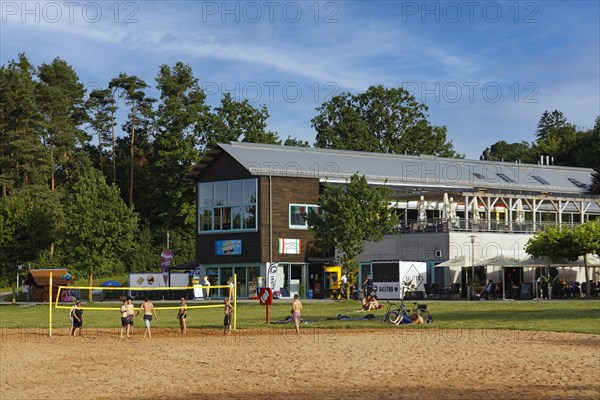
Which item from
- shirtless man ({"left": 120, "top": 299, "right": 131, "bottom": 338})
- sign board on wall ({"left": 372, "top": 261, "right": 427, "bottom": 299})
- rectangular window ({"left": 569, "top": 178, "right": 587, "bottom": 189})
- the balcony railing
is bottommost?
shirtless man ({"left": 120, "top": 299, "right": 131, "bottom": 338})

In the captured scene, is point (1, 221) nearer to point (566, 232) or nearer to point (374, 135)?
point (566, 232)

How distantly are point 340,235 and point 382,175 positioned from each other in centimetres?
1680

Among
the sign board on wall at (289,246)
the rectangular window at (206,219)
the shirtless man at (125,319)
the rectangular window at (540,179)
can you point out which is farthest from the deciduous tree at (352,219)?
the rectangular window at (540,179)

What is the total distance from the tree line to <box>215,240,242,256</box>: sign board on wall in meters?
6.53

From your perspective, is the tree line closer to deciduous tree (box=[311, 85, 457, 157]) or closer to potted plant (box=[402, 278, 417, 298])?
deciduous tree (box=[311, 85, 457, 157])

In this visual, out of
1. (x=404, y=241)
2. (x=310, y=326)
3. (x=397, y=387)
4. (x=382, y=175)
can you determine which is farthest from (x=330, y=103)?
(x=397, y=387)

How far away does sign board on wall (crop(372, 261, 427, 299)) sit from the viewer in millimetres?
56594

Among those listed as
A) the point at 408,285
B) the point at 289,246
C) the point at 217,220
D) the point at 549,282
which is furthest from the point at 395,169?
the point at 549,282

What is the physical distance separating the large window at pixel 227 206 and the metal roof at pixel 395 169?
1.62 meters

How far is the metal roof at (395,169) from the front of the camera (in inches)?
2736

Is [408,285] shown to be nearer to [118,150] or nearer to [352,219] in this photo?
[352,219]

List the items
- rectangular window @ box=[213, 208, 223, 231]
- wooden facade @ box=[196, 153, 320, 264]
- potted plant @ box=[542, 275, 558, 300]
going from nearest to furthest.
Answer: potted plant @ box=[542, 275, 558, 300]
wooden facade @ box=[196, 153, 320, 264]
rectangular window @ box=[213, 208, 223, 231]

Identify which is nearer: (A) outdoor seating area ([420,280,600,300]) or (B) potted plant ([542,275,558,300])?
(B) potted plant ([542,275,558,300])

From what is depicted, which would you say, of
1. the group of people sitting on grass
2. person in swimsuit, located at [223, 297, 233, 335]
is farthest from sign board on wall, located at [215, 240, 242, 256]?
person in swimsuit, located at [223, 297, 233, 335]
